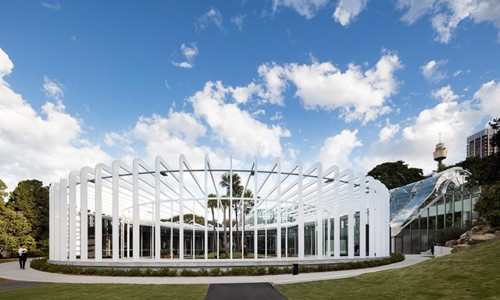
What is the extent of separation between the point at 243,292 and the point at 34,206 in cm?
3092

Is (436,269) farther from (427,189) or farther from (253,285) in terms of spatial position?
(427,189)

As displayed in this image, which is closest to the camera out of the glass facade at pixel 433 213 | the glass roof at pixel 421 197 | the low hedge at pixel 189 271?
the low hedge at pixel 189 271

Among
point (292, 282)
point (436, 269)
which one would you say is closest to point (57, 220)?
point (292, 282)

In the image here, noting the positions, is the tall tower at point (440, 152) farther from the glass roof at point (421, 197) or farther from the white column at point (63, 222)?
the white column at point (63, 222)

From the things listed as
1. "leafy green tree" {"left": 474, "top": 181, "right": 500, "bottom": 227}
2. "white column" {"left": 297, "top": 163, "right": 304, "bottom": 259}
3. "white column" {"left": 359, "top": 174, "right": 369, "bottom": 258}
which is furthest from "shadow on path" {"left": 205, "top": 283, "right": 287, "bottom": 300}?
"leafy green tree" {"left": 474, "top": 181, "right": 500, "bottom": 227}

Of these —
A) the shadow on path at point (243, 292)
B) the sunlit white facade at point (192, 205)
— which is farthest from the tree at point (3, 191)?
the shadow on path at point (243, 292)

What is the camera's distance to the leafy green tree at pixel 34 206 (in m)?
35.0

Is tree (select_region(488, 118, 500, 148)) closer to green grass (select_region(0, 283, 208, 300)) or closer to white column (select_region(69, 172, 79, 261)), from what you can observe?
green grass (select_region(0, 283, 208, 300))

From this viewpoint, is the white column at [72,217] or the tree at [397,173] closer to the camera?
the white column at [72,217]

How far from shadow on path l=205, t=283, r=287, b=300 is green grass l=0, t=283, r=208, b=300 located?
0.42 metres

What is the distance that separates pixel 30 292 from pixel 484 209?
25.7 metres

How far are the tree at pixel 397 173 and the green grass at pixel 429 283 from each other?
4708 centimetres

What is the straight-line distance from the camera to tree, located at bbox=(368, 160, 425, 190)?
61406 mm

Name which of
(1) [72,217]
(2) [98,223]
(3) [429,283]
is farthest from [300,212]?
(1) [72,217]
